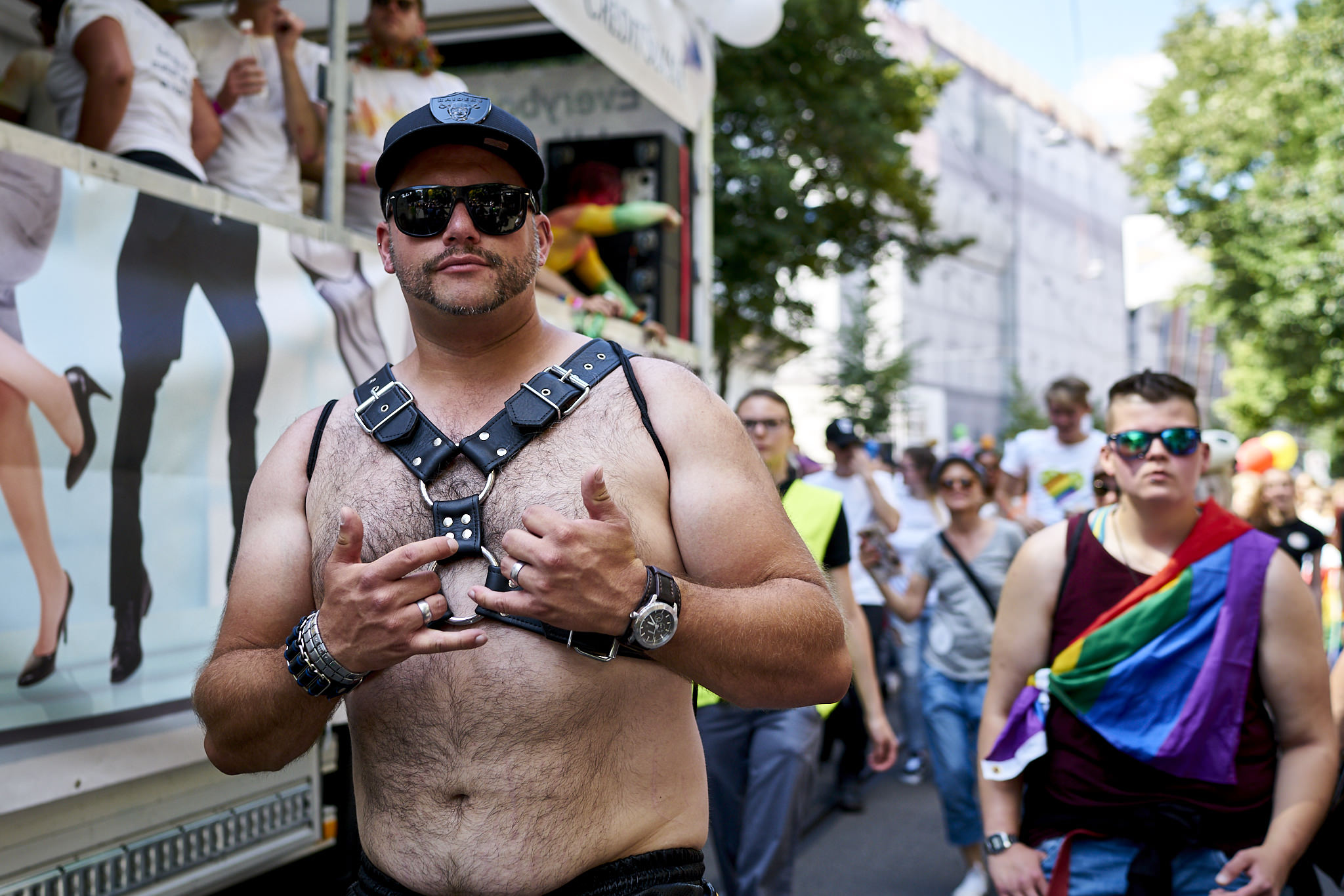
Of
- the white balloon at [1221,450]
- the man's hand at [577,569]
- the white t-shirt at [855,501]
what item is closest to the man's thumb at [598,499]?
the man's hand at [577,569]

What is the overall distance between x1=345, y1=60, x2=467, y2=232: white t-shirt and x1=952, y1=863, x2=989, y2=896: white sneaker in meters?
3.90

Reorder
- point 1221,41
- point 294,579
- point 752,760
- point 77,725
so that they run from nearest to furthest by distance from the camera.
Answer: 1. point 294,579
2. point 77,725
3. point 752,760
4. point 1221,41

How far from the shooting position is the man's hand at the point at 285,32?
15.5ft

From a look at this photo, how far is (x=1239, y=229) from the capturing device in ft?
71.5

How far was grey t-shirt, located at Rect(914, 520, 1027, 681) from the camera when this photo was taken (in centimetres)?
563

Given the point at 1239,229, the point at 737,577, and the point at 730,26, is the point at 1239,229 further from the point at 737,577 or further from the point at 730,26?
the point at 737,577

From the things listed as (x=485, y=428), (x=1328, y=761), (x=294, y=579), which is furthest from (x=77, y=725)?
(x=1328, y=761)

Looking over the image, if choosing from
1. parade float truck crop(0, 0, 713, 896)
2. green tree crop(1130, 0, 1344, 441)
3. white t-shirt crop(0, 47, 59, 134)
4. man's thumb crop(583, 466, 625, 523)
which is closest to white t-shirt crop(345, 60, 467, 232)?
parade float truck crop(0, 0, 713, 896)

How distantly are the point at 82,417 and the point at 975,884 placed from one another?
426 cm

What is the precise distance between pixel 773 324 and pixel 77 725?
14.0m

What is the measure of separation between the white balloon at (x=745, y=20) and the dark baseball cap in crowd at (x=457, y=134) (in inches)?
195

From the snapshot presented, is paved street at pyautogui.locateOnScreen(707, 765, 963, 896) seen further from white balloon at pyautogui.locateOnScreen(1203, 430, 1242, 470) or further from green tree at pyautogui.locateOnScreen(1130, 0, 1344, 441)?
green tree at pyautogui.locateOnScreen(1130, 0, 1344, 441)

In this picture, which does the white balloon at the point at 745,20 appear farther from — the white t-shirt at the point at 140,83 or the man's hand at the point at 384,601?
the man's hand at the point at 384,601

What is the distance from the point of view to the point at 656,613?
178cm
